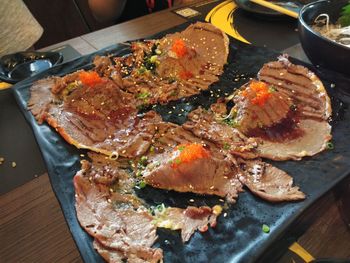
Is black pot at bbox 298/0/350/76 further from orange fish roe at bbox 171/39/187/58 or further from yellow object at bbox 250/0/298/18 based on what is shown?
orange fish roe at bbox 171/39/187/58

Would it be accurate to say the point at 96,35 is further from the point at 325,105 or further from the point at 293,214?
the point at 293,214

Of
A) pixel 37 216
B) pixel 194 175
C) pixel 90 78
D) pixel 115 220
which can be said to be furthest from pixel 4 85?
pixel 194 175

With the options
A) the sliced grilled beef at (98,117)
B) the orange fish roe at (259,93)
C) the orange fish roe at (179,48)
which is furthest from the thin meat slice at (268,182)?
the orange fish roe at (179,48)

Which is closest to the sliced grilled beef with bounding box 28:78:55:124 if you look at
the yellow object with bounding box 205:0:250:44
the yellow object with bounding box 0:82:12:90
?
the yellow object with bounding box 0:82:12:90

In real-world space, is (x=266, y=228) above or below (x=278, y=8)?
below

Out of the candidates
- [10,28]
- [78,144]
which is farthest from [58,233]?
[10,28]

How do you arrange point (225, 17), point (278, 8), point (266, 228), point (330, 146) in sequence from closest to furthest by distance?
point (266, 228)
point (330, 146)
point (278, 8)
point (225, 17)

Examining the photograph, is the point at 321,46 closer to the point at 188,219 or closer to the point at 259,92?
the point at 259,92
